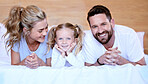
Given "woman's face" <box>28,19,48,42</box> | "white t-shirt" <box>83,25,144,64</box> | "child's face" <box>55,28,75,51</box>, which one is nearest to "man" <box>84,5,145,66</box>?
"white t-shirt" <box>83,25,144,64</box>

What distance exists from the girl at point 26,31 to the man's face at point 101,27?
1.03 feet

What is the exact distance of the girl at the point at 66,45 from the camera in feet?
3.76

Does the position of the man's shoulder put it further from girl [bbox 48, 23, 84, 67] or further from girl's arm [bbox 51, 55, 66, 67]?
girl's arm [bbox 51, 55, 66, 67]

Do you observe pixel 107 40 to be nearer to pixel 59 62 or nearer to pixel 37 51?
pixel 59 62

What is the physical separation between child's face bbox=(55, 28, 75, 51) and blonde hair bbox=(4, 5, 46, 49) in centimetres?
16

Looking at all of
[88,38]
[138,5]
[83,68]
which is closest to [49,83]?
[83,68]

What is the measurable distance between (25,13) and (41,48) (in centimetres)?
29

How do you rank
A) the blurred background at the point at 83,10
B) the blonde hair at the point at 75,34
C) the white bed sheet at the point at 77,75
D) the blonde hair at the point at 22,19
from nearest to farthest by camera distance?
1. the white bed sheet at the point at 77,75
2. the blonde hair at the point at 22,19
3. the blonde hair at the point at 75,34
4. the blurred background at the point at 83,10

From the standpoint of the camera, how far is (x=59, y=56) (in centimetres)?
119

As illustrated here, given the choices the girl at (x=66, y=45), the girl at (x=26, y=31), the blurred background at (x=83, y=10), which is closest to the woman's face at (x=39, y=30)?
the girl at (x=26, y=31)

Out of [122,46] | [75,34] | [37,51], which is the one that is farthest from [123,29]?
[37,51]

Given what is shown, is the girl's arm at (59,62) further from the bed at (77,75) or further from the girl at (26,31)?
the bed at (77,75)

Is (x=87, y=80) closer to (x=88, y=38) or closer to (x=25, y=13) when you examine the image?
(x=88, y=38)

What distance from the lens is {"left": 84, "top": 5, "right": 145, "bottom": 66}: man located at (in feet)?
3.54
